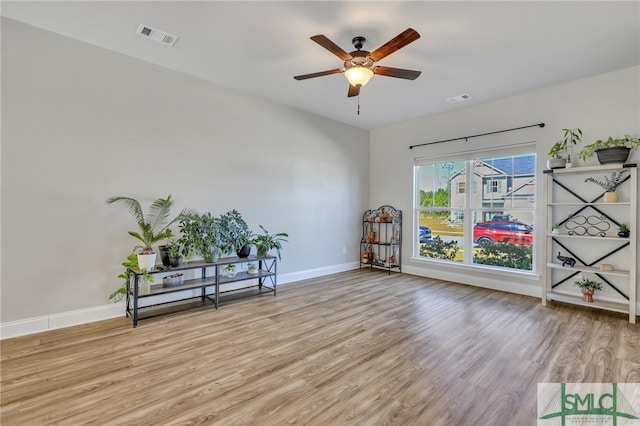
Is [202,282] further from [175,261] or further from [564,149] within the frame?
[564,149]

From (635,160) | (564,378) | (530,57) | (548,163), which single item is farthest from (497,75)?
(564,378)

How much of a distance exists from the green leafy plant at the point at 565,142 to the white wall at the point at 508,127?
75 millimetres

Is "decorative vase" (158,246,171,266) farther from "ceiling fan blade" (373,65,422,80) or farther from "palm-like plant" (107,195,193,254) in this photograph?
"ceiling fan blade" (373,65,422,80)

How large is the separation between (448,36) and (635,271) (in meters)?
3.34

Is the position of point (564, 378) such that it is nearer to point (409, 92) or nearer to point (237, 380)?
point (237, 380)

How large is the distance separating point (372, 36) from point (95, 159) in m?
3.17

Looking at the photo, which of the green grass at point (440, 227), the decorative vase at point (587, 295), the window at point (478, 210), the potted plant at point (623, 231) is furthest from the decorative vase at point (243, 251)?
the potted plant at point (623, 231)

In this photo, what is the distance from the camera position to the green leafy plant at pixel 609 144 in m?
3.30

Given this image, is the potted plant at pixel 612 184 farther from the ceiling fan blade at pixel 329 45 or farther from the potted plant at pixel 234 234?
the potted plant at pixel 234 234

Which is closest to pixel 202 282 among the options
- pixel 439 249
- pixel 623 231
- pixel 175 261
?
pixel 175 261

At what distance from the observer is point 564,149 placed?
3.91 metres

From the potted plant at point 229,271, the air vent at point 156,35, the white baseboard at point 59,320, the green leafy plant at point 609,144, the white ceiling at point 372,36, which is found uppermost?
the air vent at point 156,35

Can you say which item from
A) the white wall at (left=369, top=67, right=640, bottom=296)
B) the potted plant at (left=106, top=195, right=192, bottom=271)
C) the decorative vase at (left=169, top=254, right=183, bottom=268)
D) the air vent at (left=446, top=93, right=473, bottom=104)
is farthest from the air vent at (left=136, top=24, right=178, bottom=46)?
the white wall at (left=369, top=67, right=640, bottom=296)

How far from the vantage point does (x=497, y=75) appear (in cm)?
365
